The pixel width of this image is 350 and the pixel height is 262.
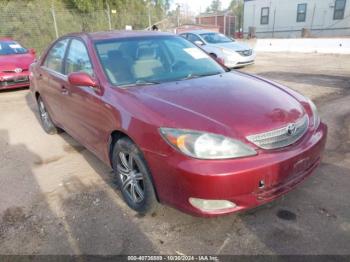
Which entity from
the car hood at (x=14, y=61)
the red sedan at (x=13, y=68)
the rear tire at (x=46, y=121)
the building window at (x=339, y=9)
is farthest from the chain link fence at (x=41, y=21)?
the building window at (x=339, y=9)

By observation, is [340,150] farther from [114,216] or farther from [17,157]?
[17,157]

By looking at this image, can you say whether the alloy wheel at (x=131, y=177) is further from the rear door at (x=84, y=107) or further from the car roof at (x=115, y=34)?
the car roof at (x=115, y=34)

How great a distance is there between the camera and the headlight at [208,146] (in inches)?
89.2

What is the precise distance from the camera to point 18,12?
13898 millimetres

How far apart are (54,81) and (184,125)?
8.46 feet

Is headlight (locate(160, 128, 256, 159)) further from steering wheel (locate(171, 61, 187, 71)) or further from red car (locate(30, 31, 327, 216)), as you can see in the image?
steering wheel (locate(171, 61, 187, 71))

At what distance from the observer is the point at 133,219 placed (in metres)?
2.90

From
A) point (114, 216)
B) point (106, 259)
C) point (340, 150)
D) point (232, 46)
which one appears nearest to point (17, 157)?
point (114, 216)

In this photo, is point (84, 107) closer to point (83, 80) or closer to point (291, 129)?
point (83, 80)

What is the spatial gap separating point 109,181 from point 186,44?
1.95 m

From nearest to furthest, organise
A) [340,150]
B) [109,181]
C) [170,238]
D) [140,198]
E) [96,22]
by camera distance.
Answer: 1. [170,238]
2. [140,198]
3. [109,181]
4. [340,150]
5. [96,22]

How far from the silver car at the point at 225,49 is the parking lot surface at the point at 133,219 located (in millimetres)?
7038

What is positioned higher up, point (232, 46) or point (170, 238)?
point (232, 46)

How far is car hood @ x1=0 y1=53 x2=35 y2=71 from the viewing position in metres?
8.37
